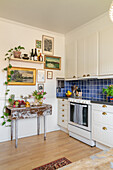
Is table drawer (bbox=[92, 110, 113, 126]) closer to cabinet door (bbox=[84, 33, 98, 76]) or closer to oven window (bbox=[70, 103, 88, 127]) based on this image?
oven window (bbox=[70, 103, 88, 127])

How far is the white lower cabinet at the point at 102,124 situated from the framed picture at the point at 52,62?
5.48 feet

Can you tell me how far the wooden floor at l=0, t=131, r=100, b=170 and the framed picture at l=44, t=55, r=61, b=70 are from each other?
6.14 feet

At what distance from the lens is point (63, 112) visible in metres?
3.52

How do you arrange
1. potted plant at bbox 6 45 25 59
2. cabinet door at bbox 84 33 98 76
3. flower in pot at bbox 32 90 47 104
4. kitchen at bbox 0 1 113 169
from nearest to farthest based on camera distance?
1. kitchen at bbox 0 1 113 169
2. cabinet door at bbox 84 33 98 76
3. potted plant at bbox 6 45 25 59
4. flower in pot at bbox 32 90 47 104

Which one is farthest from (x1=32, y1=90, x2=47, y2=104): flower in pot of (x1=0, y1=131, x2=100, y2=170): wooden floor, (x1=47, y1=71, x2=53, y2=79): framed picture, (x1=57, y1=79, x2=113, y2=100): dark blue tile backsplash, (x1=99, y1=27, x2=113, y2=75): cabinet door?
(x1=99, y1=27, x2=113, y2=75): cabinet door

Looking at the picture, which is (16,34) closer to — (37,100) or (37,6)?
(37,6)

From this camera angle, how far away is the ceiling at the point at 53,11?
7.79 ft

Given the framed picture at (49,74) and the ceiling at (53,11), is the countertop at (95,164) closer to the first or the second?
the ceiling at (53,11)

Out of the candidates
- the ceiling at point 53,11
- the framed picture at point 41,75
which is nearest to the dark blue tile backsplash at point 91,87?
the framed picture at point 41,75

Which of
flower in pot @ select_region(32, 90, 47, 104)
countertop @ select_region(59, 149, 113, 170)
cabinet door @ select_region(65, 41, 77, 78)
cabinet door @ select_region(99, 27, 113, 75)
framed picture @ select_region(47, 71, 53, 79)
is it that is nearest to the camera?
countertop @ select_region(59, 149, 113, 170)

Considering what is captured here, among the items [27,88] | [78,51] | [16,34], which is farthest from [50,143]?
[16,34]

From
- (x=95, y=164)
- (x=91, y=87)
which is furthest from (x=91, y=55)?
(x=95, y=164)

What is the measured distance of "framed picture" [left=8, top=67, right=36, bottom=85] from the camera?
306 cm

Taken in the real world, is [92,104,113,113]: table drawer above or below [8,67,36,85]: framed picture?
below
